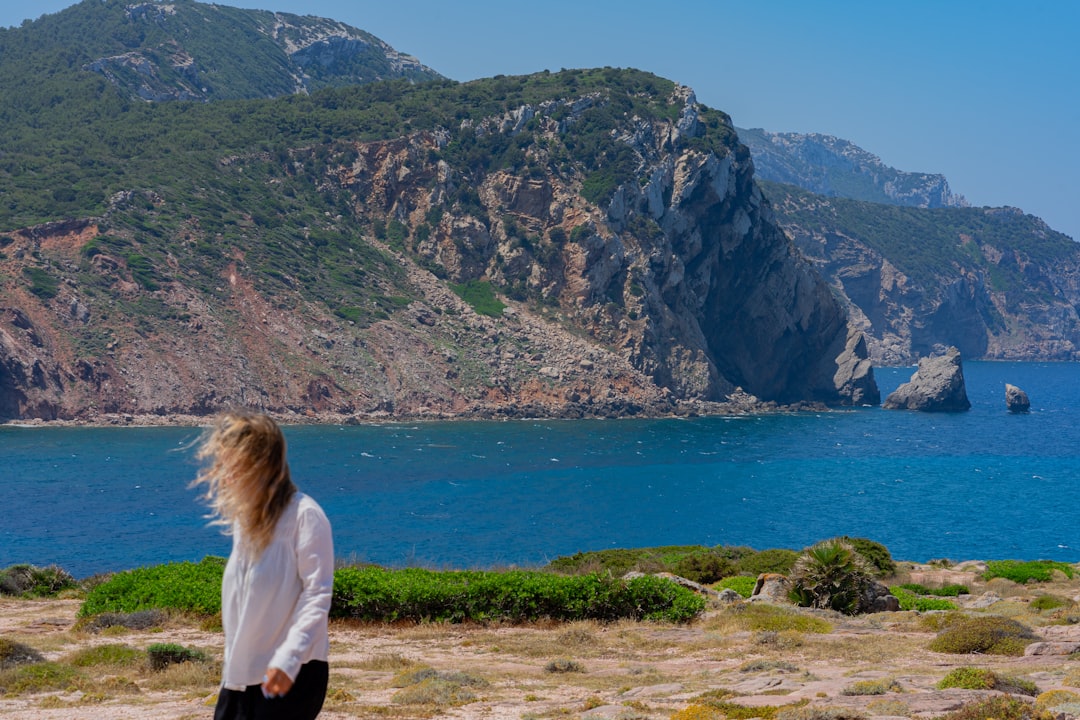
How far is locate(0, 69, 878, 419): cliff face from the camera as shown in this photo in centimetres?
9294

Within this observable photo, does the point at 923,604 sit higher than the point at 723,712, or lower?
lower

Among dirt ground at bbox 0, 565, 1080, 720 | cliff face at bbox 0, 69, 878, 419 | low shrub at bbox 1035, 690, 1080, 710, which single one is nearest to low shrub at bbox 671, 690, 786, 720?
dirt ground at bbox 0, 565, 1080, 720

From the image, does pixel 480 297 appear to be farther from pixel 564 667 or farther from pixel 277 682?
pixel 277 682

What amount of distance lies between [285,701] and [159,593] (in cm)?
1543

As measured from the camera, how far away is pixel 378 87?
148 m

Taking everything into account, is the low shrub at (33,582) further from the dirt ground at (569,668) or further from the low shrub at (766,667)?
the low shrub at (766,667)

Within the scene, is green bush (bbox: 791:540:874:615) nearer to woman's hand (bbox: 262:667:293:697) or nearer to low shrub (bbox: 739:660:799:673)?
low shrub (bbox: 739:660:799:673)

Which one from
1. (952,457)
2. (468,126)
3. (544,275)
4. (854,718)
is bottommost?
(952,457)

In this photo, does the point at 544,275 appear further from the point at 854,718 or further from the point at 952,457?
the point at 854,718

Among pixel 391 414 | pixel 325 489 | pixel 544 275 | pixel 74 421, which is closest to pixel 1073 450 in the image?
pixel 544 275

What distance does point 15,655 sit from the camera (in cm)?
1450

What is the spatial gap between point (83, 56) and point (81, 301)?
78.0 m

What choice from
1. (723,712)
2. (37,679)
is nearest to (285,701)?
(723,712)

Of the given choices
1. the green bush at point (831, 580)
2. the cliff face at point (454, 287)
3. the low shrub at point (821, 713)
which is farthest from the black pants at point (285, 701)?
the cliff face at point (454, 287)
